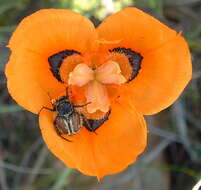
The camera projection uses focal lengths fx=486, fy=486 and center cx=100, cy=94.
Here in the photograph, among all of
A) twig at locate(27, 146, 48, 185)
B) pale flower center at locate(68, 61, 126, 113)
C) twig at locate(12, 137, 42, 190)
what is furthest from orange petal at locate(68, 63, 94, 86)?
twig at locate(12, 137, 42, 190)

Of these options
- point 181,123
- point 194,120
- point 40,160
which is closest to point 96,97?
point 40,160

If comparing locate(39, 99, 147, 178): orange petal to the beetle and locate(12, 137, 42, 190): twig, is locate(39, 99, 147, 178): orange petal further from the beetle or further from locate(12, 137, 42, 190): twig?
locate(12, 137, 42, 190): twig

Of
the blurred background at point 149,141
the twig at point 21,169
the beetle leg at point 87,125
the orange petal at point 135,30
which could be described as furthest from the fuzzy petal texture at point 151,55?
the twig at point 21,169

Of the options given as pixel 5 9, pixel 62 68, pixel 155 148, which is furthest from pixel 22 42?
pixel 155 148

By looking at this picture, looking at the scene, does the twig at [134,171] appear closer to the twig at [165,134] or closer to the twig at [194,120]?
the twig at [165,134]

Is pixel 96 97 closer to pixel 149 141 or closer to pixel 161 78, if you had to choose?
pixel 161 78
